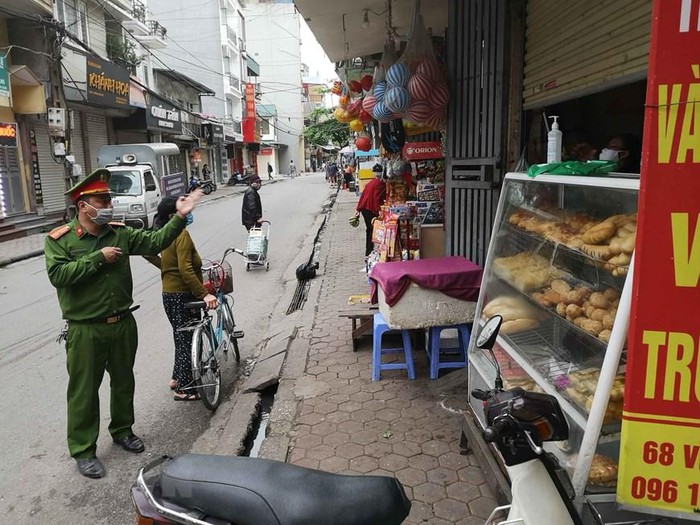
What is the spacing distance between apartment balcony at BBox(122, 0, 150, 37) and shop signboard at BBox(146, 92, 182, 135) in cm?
360

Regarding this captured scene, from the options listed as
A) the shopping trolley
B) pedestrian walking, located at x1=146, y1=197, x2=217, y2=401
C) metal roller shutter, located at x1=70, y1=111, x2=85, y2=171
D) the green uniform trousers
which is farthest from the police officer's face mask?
metal roller shutter, located at x1=70, y1=111, x2=85, y2=171

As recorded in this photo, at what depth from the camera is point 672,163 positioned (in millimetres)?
1676

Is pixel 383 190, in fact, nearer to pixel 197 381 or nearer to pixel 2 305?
pixel 197 381

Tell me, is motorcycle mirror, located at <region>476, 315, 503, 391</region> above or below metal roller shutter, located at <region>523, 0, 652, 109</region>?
below

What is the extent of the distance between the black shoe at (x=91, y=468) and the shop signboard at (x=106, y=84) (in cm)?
1742

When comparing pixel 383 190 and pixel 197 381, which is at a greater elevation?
pixel 383 190

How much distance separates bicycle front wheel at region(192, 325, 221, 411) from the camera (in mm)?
4559

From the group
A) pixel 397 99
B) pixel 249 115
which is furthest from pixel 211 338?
pixel 249 115

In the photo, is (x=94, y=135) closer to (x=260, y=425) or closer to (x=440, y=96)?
(x=440, y=96)

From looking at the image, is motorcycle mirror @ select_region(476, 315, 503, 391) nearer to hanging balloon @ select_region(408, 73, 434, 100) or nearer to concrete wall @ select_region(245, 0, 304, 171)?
hanging balloon @ select_region(408, 73, 434, 100)

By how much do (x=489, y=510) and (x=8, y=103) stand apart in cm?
1543

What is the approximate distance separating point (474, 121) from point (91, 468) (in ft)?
13.9

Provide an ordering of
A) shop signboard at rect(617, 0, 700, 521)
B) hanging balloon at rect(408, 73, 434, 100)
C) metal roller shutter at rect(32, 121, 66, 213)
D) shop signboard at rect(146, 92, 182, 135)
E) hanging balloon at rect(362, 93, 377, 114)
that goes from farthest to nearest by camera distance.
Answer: shop signboard at rect(146, 92, 182, 135)
metal roller shutter at rect(32, 121, 66, 213)
hanging balloon at rect(362, 93, 377, 114)
hanging balloon at rect(408, 73, 434, 100)
shop signboard at rect(617, 0, 700, 521)

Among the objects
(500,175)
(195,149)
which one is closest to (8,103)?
(500,175)
